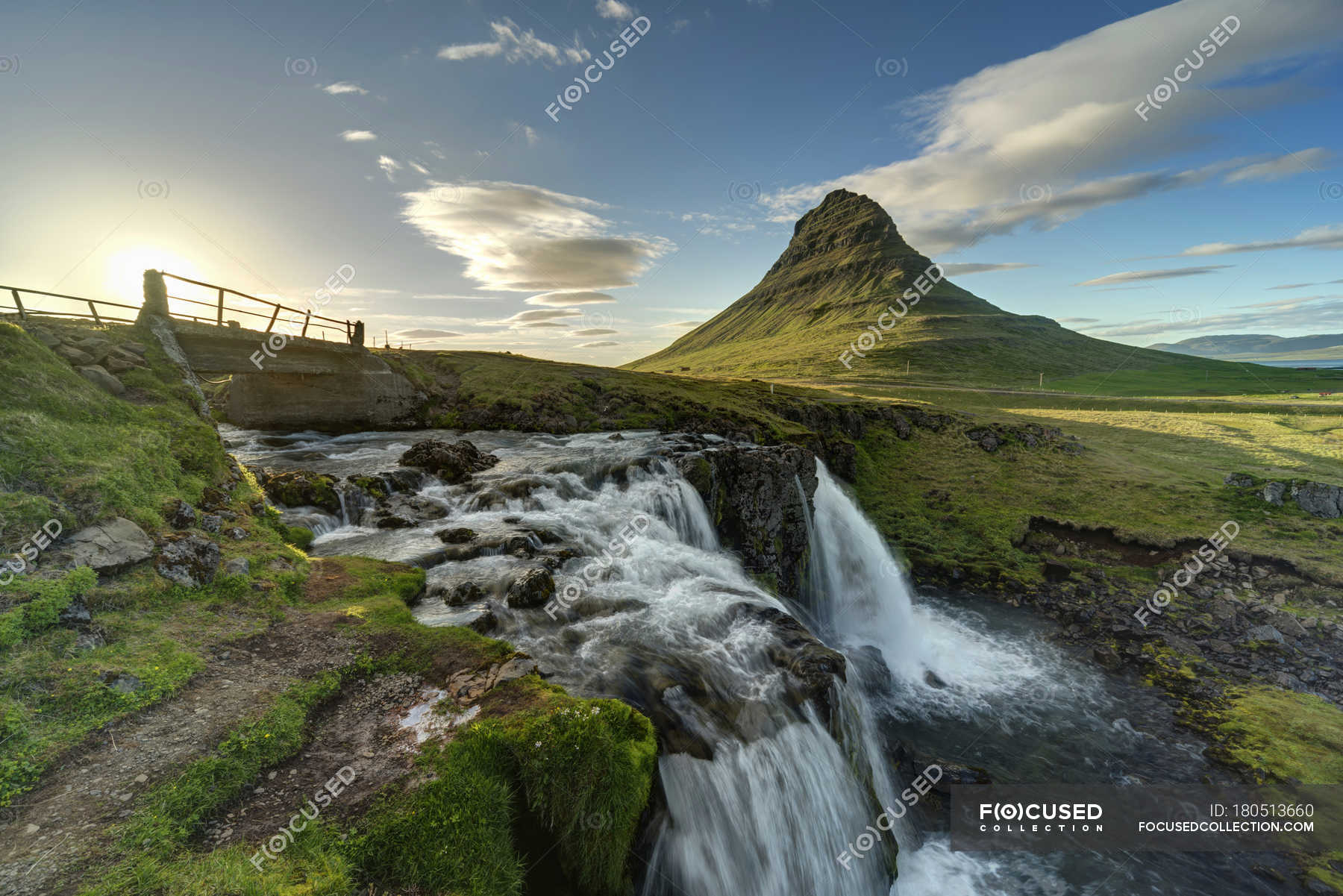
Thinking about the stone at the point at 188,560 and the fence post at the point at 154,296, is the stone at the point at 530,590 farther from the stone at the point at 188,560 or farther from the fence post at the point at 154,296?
the fence post at the point at 154,296

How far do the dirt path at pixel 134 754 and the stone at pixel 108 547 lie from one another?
11.3 feet

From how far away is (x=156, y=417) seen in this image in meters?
16.3

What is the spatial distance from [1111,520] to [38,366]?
5486 centimetres

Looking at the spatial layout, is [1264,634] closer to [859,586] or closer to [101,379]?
[859,586]

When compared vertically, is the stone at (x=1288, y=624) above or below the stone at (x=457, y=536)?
below

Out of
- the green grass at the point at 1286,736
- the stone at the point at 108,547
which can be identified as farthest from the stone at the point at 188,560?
the green grass at the point at 1286,736

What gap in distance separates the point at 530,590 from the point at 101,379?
1700cm

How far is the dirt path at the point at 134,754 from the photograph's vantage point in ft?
18.5

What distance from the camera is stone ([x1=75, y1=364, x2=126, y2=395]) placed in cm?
1644

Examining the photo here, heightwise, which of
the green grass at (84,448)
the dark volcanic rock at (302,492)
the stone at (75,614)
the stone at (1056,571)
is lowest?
the stone at (1056,571)

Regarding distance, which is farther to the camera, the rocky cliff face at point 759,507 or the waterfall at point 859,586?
the rocky cliff face at point 759,507

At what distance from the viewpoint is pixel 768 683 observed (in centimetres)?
1262

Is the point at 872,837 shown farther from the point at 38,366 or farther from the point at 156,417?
the point at 38,366

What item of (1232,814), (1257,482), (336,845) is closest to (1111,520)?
(1257,482)
